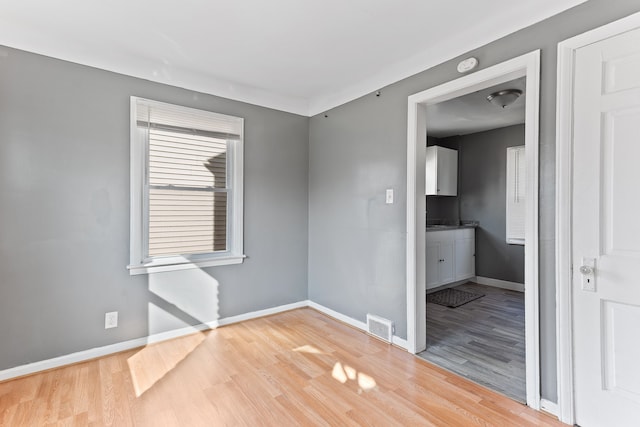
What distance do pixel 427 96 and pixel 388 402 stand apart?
2.25 metres

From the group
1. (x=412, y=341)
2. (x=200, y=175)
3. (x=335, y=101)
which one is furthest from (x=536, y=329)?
(x=200, y=175)

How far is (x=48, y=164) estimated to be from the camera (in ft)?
7.92

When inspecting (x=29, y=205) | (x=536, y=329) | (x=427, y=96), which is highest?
(x=427, y=96)

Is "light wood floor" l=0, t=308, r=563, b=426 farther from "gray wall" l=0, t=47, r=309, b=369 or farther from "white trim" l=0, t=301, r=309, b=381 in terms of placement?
"gray wall" l=0, t=47, r=309, b=369

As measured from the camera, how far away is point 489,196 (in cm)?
514

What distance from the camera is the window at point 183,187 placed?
9.23 feet

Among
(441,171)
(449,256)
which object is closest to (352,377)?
(449,256)

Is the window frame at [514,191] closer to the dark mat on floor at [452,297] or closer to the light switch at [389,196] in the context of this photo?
Answer: the dark mat on floor at [452,297]

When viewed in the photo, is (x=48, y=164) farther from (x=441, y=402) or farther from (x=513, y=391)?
(x=513, y=391)

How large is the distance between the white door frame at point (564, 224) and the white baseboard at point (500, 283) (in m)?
3.21

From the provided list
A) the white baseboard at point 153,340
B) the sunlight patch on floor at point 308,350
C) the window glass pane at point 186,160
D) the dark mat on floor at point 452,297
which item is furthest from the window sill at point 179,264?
the dark mat on floor at point 452,297

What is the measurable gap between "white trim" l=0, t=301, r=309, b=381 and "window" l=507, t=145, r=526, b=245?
3712mm

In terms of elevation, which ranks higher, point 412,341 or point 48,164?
point 48,164

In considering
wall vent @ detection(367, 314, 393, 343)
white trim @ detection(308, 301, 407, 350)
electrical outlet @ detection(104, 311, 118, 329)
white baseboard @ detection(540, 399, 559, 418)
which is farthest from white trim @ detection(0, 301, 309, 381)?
white baseboard @ detection(540, 399, 559, 418)
